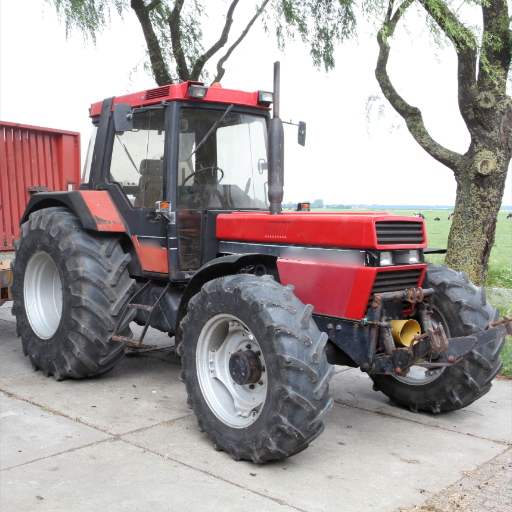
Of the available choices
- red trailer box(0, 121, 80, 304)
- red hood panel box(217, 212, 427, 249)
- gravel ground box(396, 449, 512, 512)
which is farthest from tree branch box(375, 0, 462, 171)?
gravel ground box(396, 449, 512, 512)

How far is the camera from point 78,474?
3545mm

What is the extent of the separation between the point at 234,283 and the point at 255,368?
1.86ft

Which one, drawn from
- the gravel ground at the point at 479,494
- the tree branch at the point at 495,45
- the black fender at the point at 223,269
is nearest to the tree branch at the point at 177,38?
the tree branch at the point at 495,45

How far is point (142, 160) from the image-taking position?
5.18 metres

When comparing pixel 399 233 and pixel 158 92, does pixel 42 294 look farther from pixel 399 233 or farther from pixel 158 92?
pixel 399 233

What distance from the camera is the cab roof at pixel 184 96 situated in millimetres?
4844

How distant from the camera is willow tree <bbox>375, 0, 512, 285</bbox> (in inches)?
326

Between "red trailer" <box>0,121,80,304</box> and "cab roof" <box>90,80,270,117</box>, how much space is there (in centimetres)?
228

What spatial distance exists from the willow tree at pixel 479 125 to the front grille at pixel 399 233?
470 cm

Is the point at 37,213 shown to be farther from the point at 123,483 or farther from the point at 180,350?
the point at 123,483

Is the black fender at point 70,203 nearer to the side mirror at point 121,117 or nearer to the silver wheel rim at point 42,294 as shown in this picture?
the silver wheel rim at point 42,294

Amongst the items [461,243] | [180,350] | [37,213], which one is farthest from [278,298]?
[461,243]

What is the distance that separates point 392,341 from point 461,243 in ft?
17.4

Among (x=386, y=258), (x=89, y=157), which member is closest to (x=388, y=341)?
(x=386, y=258)
